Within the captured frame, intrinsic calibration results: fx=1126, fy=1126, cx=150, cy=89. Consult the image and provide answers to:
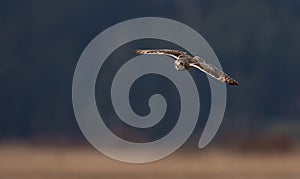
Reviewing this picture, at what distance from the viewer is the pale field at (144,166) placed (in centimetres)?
1625

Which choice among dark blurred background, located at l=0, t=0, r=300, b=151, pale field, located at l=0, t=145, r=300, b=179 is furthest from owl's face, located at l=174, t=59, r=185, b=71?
dark blurred background, located at l=0, t=0, r=300, b=151

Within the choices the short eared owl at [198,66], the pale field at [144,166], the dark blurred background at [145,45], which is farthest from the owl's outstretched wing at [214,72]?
the dark blurred background at [145,45]

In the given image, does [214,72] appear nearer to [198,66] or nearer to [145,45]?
[198,66]

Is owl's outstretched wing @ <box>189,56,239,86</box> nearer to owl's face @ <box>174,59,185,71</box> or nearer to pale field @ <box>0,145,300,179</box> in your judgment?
owl's face @ <box>174,59,185,71</box>

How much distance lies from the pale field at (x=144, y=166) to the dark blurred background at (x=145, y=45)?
297cm

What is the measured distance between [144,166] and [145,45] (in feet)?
21.9

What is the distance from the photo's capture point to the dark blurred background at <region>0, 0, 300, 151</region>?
21.8m

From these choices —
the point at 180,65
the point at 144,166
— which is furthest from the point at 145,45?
the point at 180,65

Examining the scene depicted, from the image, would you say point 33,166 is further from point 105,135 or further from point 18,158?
point 105,135

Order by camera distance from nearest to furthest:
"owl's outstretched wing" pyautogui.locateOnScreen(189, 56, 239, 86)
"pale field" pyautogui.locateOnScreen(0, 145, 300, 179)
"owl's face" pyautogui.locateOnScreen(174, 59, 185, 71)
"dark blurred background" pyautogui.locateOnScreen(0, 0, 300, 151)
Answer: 1. "owl's outstretched wing" pyautogui.locateOnScreen(189, 56, 239, 86)
2. "owl's face" pyautogui.locateOnScreen(174, 59, 185, 71)
3. "pale field" pyautogui.locateOnScreen(0, 145, 300, 179)
4. "dark blurred background" pyautogui.locateOnScreen(0, 0, 300, 151)

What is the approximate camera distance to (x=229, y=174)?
16875 mm

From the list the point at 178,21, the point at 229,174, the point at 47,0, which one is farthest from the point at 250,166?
the point at 47,0

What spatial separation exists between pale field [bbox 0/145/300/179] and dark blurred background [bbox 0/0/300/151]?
2969mm

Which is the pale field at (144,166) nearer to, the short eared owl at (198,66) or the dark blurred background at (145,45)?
the dark blurred background at (145,45)
